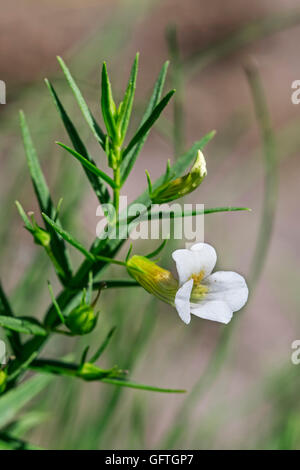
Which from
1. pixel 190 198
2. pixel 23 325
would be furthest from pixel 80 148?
pixel 190 198

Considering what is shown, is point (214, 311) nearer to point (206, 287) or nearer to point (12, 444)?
point (206, 287)

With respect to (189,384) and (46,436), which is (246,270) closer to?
(189,384)

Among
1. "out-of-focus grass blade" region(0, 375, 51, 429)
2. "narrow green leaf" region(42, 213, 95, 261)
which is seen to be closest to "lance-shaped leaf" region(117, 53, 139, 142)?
"narrow green leaf" region(42, 213, 95, 261)

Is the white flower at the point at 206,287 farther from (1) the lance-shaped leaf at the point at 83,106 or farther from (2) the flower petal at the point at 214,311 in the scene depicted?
(1) the lance-shaped leaf at the point at 83,106

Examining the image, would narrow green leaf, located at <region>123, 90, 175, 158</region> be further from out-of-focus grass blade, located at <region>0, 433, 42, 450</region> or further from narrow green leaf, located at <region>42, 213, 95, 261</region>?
out-of-focus grass blade, located at <region>0, 433, 42, 450</region>

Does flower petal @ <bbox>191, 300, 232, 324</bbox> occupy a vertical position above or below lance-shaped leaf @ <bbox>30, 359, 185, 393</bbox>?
above

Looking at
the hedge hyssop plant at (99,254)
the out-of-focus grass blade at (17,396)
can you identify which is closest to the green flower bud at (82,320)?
the hedge hyssop plant at (99,254)
